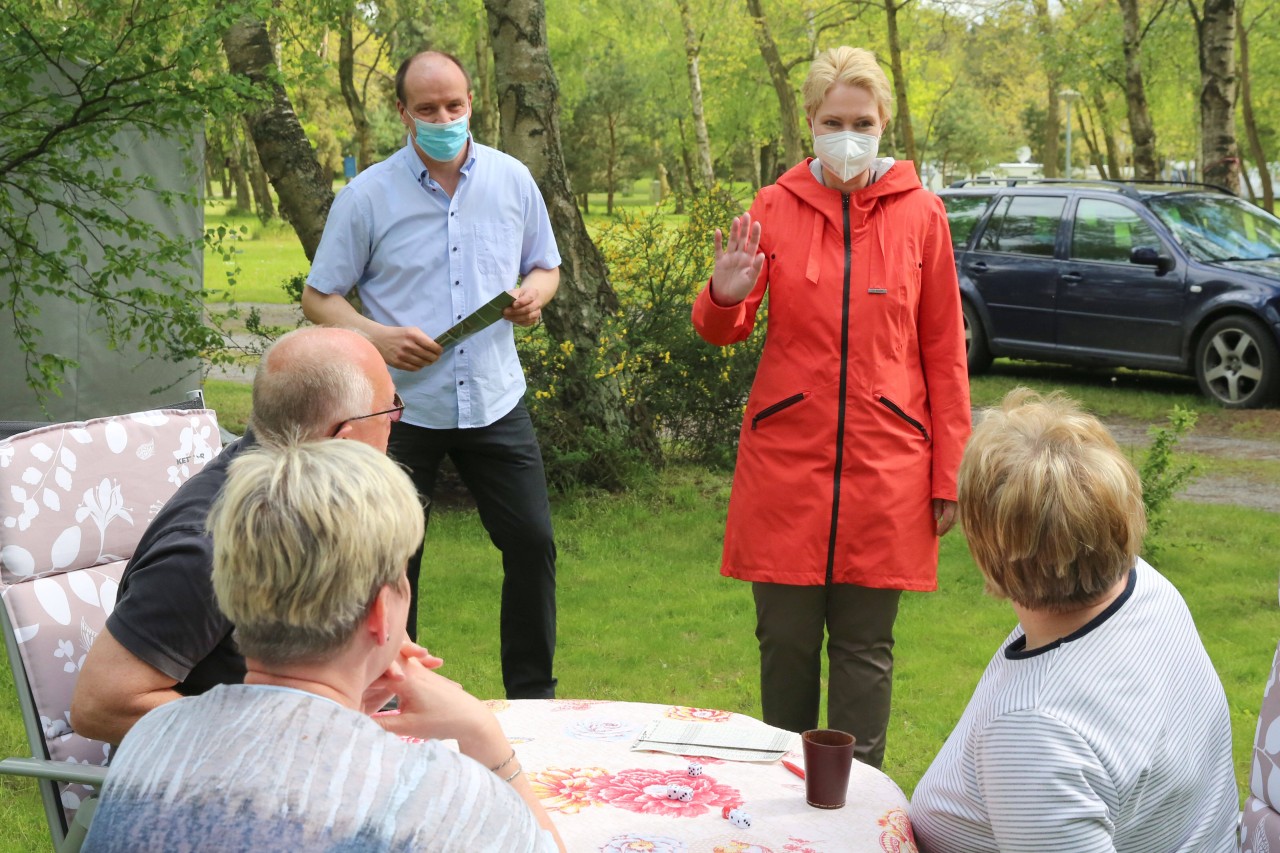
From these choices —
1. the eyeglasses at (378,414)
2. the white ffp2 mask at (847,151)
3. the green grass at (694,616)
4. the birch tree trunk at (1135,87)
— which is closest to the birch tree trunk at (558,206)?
the green grass at (694,616)

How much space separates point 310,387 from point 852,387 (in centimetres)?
155

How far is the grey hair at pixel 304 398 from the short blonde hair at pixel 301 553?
864 mm

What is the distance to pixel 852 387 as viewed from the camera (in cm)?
356

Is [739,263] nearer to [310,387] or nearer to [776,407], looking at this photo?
[776,407]

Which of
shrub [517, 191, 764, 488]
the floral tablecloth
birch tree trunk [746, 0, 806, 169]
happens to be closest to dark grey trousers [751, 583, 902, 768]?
the floral tablecloth

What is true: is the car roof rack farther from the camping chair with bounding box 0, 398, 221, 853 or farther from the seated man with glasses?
the seated man with glasses

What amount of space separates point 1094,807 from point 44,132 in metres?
6.40

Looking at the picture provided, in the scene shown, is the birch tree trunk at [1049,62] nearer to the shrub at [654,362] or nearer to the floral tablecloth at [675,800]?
the shrub at [654,362]

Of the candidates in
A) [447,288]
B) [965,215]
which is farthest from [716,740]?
[965,215]

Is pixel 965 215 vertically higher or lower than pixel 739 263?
lower

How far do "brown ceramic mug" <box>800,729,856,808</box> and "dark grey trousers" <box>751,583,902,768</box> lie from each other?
1.43m

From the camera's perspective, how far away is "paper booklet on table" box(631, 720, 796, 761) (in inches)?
96.8

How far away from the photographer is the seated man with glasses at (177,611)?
7.67 feet

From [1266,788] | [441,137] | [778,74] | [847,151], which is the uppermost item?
[778,74]
